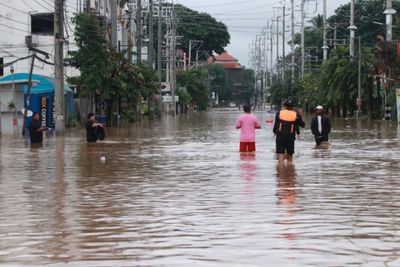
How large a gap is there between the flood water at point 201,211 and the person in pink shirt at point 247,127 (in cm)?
79

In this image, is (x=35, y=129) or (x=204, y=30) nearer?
(x=35, y=129)

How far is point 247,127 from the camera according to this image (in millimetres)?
22750

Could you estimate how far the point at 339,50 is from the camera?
78.6 meters

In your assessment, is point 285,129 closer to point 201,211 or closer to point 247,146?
point 247,146

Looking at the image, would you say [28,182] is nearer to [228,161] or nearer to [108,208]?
[108,208]

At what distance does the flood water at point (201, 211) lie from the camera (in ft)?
28.1

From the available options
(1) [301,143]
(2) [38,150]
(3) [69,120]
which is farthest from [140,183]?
(3) [69,120]

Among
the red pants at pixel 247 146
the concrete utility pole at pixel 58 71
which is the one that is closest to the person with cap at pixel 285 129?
the red pants at pixel 247 146

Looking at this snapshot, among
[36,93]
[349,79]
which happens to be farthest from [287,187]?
[349,79]

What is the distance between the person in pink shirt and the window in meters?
38.9

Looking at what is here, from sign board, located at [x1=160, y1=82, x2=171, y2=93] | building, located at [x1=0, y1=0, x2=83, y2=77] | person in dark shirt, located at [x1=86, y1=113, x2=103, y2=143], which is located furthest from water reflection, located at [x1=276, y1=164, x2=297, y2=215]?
sign board, located at [x1=160, y1=82, x2=171, y2=93]

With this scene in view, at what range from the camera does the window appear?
6028 centimetres

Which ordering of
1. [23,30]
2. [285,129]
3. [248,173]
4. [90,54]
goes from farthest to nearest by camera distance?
[23,30] < [90,54] < [285,129] < [248,173]

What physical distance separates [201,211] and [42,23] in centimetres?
5103
